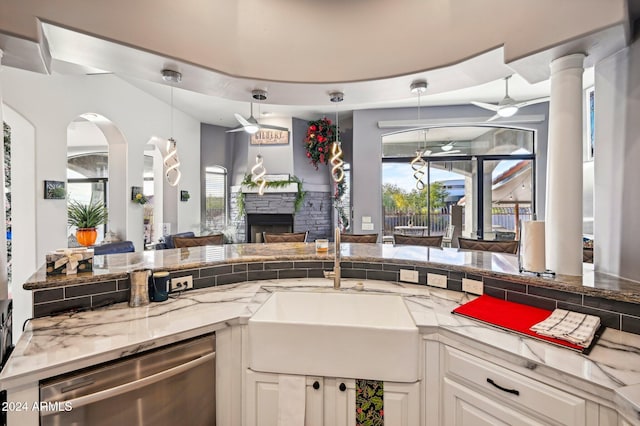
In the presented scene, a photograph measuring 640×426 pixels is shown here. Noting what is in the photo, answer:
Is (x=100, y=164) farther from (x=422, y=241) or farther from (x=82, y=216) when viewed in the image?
(x=422, y=241)

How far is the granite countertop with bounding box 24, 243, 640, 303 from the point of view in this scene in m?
1.28

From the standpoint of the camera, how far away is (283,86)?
212 centimetres

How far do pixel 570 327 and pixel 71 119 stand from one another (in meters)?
4.89

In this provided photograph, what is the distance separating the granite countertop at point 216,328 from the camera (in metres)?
0.89

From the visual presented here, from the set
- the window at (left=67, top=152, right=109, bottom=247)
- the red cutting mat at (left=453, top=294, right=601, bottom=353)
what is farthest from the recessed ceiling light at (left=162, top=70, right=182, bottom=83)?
the window at (left=67, top=152, right=109, bottom=247)

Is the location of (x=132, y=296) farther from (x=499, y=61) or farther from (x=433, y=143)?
(x=433, y=143)

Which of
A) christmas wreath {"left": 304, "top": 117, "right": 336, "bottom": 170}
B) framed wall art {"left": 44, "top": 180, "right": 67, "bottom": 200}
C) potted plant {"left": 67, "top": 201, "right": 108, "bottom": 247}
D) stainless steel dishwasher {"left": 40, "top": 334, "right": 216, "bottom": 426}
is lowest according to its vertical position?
stainless steel dishwasher {"left": 40, "top": 334, "right": 216, "bottom": 426}

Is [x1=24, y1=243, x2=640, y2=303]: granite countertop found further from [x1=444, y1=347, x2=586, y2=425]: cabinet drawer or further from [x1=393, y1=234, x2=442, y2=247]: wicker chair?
[x1=393, y1=234, x2=442, y2=247]: wicker chair

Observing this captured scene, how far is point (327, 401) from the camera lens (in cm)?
126

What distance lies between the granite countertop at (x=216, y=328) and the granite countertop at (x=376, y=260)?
157mm

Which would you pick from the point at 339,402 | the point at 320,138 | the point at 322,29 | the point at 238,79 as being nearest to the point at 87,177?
the point at 320,138

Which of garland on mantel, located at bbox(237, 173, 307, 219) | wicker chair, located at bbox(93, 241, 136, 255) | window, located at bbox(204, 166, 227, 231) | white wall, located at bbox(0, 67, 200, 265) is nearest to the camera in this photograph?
white wall, located at bbox(0, 67, 200, 265)

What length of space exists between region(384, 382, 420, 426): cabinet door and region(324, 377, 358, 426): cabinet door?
5.4 inches

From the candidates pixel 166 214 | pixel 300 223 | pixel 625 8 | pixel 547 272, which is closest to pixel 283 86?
pixel 625 8
